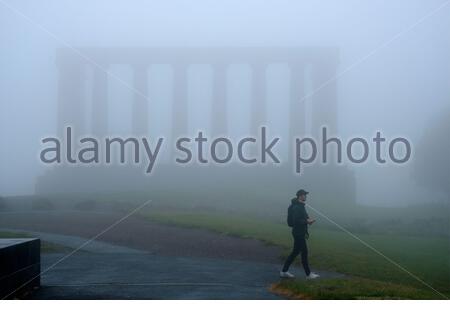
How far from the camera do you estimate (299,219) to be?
6.58 m

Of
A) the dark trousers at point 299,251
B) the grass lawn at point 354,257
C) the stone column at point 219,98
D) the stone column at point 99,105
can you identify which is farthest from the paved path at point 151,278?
the stone column at point 219,98

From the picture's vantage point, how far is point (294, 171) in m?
6.59

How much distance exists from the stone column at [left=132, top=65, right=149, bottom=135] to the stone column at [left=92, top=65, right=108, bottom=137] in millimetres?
256

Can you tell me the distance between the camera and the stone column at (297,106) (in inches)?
259

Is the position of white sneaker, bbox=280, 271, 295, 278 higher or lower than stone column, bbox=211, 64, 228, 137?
lower

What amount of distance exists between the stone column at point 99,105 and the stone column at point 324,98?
1812mm

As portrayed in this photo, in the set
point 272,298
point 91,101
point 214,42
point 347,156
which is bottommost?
point 272,298

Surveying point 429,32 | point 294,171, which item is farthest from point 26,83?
point 429,32

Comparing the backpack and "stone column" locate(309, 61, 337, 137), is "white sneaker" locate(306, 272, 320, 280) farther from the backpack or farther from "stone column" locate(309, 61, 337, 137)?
"stone column" locate(309, 61, 337, 137)

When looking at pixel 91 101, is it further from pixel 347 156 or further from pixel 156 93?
pixel 347 156

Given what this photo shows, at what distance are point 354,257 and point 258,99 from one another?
63.4 inches

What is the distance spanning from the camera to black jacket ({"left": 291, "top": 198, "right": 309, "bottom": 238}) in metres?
6.57

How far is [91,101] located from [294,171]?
6.16ft

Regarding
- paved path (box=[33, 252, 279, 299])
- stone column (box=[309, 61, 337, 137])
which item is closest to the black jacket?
paved path (box=[33, 252, 279, 299])
